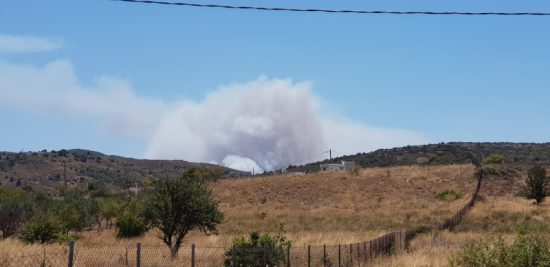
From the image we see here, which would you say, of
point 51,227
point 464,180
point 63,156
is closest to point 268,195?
point 464,180

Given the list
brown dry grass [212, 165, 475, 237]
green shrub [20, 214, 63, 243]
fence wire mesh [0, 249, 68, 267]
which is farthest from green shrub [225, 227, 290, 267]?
brown dry grass [212, 165, 475, 237]

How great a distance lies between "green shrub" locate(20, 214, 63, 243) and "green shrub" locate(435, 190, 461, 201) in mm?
44186

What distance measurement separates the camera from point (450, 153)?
137750 mm

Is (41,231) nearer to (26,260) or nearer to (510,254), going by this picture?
(26,260)

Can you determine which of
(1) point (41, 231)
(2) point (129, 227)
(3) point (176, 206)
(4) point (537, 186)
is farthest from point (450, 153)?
(3) point (176, 206)

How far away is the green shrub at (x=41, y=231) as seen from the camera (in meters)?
40.1

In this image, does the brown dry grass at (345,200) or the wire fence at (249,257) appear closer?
the wire fence at (249,257)

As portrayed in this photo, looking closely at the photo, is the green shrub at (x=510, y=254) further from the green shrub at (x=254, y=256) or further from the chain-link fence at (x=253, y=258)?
the green shrub at (x=254, y=256)

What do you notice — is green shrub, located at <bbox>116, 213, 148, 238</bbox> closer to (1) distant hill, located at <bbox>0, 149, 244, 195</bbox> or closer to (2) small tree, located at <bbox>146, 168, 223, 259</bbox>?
(2) small tree, located at <bbox>146, 168, 223, 259</bbox>

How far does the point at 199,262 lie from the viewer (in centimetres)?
2527

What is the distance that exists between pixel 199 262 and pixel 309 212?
45.3 meters

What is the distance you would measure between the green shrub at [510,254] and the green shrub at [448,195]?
57.1m

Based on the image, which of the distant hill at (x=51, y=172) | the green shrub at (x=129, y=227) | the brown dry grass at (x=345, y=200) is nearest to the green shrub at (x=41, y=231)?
the green shrub at (x=129, y=227)

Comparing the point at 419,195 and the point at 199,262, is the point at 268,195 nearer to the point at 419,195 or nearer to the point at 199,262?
the point at 419,195
